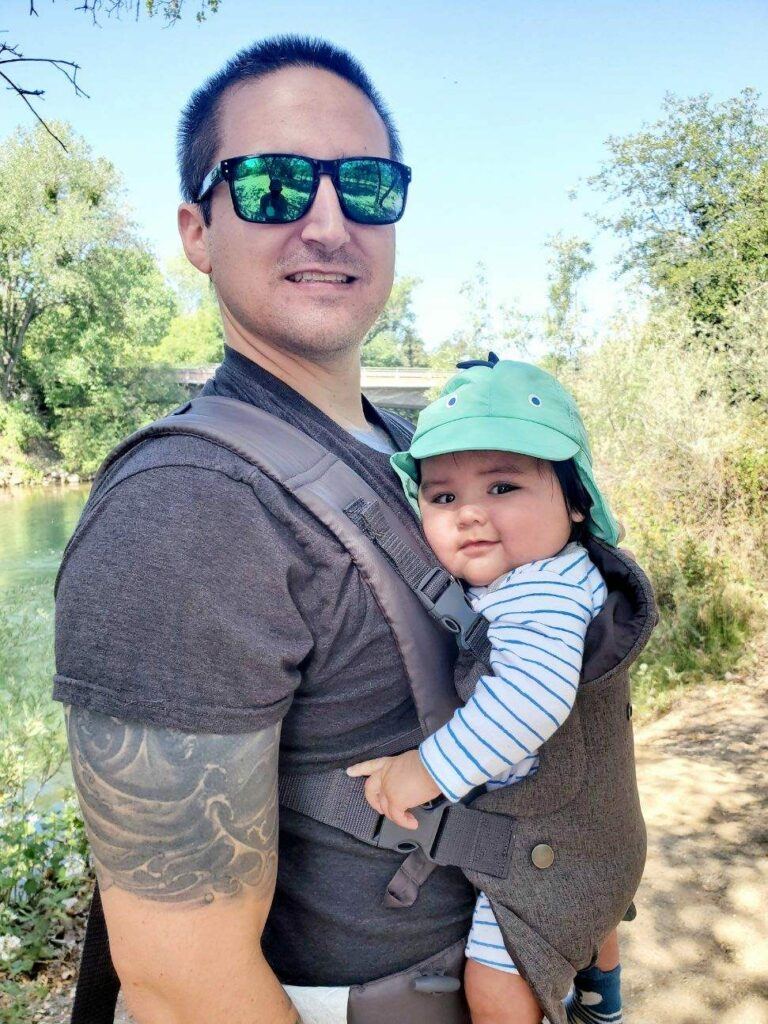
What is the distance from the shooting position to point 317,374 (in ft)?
5.79

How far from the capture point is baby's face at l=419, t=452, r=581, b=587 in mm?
1565

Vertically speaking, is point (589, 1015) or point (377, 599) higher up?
point (377, 599)

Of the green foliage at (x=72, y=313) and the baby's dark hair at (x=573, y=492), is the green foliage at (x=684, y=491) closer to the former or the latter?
the baby's dark hair at (x=573, y=492)

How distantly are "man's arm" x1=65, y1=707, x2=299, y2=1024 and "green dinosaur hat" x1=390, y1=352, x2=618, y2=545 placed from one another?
64 cm

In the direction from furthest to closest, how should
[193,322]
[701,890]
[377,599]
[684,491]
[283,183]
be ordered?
[193,322], [684,491], [701,890], [283,183], [377,599]

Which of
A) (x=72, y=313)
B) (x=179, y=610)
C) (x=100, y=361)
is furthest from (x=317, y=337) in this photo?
(x=72, y=313)

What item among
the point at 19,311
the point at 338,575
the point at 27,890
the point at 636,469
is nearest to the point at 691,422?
the point at 636,469

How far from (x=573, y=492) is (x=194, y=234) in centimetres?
101

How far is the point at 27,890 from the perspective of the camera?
138 inches

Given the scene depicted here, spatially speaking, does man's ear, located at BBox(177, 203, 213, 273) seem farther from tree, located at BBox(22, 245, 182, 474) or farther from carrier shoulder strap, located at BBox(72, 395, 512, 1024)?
tree, located at BBox(22, 245, 182, 474)

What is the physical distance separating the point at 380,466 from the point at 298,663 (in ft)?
1.76

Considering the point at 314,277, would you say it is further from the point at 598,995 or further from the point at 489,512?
the point at 598,995

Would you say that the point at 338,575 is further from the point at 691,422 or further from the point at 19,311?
the point at 19,311

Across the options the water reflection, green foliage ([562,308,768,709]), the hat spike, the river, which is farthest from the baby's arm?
the water reflection
